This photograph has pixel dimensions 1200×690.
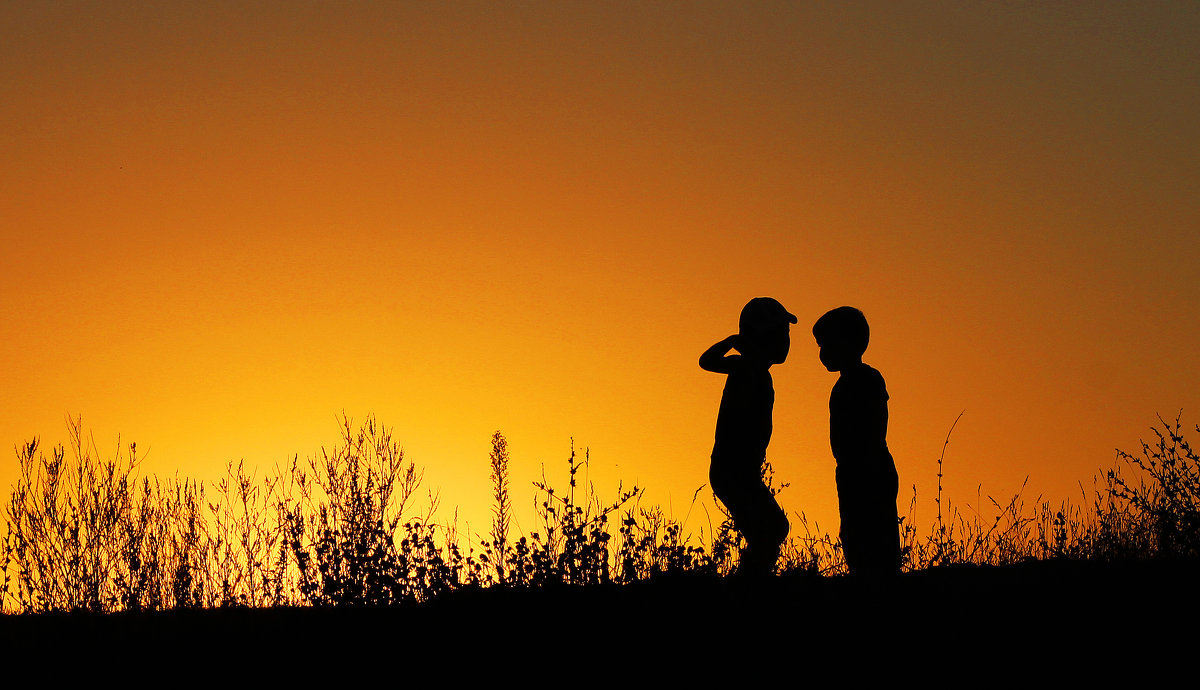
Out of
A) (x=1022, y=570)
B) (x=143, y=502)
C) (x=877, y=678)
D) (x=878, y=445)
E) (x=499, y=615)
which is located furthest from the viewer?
(x=143, y=502)

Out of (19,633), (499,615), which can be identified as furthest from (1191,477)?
(19,633)

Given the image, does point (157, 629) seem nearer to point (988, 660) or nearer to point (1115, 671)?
point (988, 660)

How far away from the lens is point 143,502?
10.4 m

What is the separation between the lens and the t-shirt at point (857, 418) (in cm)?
659

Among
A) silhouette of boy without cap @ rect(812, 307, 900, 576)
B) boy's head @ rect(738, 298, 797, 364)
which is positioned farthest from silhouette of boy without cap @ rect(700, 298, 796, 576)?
silhouette of boy without cap @ rect(812, 307, 900, 576)

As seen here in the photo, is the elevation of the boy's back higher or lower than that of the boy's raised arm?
lower

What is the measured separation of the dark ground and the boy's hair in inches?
54.2

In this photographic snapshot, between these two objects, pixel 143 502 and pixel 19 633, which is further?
pixel 143 502

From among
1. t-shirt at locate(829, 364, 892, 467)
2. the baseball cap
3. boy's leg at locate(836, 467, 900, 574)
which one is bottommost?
boy's leg at locate(836, 467, 900, 574)

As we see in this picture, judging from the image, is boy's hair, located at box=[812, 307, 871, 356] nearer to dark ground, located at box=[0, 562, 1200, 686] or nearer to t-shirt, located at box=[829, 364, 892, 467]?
t-shirt, located at box=[829, 364, 892, 467]

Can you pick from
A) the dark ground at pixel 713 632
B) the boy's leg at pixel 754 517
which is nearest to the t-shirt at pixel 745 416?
the boy's leg at pixel 754 517

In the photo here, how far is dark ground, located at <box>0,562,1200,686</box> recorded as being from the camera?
16.5ft

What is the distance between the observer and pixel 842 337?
672cm

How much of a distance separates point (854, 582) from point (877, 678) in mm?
1619
